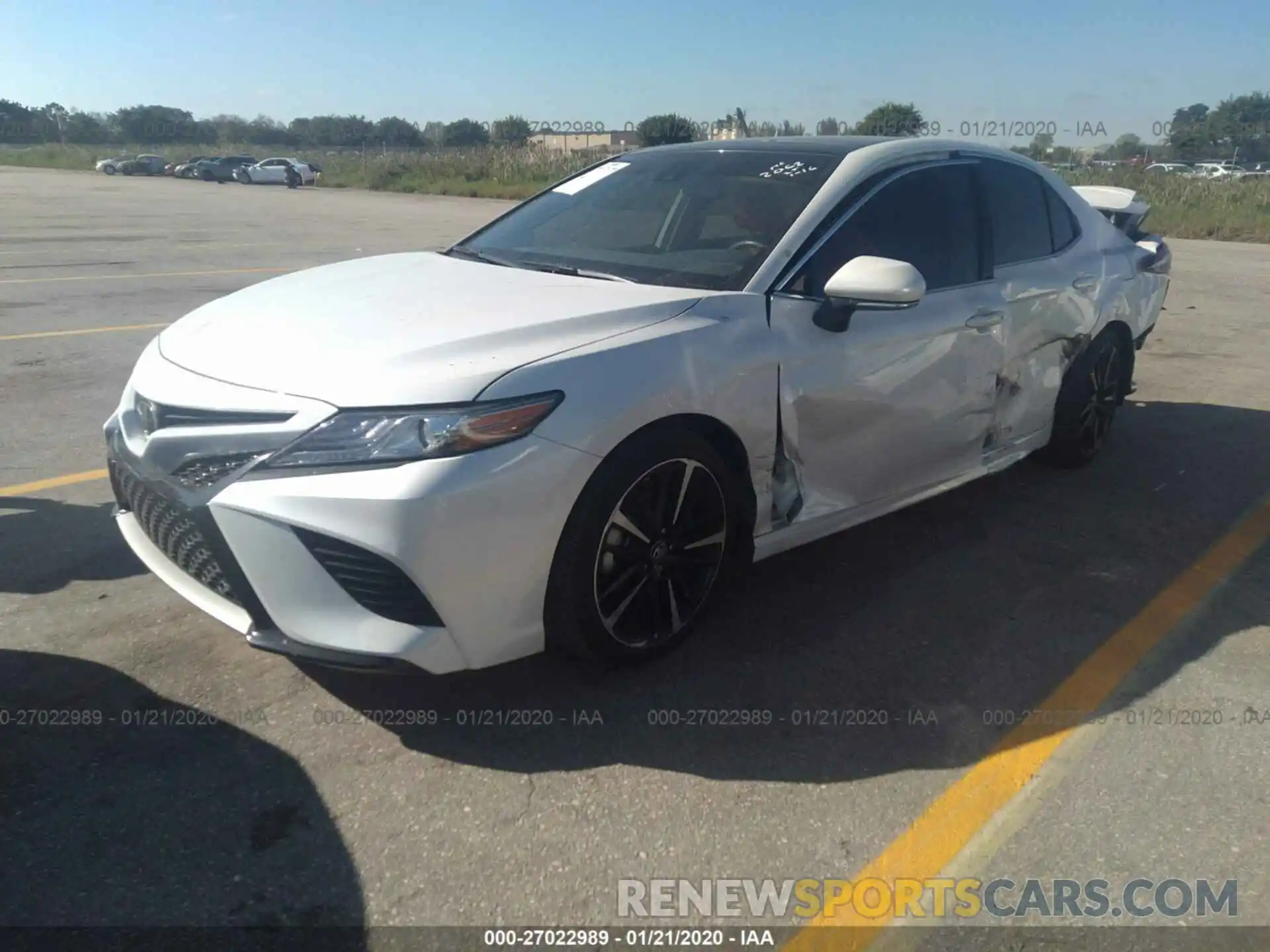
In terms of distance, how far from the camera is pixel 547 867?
2363 mm

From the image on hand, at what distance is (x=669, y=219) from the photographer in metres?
3.87

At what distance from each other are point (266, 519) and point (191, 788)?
2.34 feet

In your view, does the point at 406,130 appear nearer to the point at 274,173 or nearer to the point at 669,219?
the point at 274,173

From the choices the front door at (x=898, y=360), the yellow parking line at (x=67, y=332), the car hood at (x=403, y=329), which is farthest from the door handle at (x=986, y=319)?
the yellow parking line at (x=67, y=332)

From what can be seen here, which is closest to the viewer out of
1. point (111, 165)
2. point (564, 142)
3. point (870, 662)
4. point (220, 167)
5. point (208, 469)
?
point (208, 469)

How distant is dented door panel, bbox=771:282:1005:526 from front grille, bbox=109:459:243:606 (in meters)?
1.73

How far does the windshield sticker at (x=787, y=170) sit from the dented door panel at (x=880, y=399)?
62 centimetres

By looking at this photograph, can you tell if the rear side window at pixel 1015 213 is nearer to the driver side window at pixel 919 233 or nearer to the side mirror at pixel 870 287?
the driver side window at pixel 919 233

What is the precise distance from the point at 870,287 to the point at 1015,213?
174cm

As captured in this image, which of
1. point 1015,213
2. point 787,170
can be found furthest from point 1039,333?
point 787,170

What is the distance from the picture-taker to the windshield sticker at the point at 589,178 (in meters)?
4.34

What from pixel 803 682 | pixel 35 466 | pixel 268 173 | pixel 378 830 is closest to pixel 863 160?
pixel 803 682

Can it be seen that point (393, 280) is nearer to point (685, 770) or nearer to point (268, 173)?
point (685, 770)

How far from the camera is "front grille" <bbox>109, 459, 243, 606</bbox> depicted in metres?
2.67
